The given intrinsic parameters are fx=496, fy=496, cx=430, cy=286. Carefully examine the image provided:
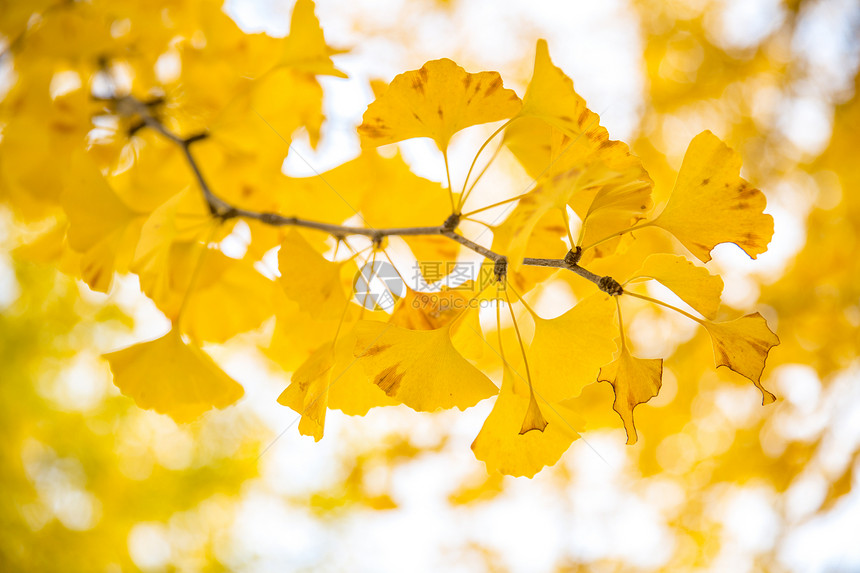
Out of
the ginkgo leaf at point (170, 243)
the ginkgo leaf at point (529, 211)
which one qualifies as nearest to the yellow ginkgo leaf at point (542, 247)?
the ginkgo leaf at point (529, 211)

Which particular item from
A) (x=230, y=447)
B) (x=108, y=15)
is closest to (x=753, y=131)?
(x=108, y=15)

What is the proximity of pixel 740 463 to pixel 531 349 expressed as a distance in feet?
3.55

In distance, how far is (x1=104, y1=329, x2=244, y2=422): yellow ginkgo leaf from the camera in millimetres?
431

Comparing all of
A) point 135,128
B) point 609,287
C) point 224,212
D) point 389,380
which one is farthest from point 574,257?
point 135,128

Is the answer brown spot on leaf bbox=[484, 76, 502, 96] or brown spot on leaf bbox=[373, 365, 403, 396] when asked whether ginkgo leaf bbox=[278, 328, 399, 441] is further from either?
brown spot on leaf bbox=[484, 76, 502, 96]

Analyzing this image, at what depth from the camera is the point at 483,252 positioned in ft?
0.99

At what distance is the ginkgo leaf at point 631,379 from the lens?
0.30 meters

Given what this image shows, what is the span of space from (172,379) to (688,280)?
1.39ft

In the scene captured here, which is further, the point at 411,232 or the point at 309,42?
the point at 309,42

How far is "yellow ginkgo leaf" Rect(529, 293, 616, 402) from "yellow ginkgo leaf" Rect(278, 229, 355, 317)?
160 mm

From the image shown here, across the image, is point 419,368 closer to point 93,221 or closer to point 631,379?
point 631,379

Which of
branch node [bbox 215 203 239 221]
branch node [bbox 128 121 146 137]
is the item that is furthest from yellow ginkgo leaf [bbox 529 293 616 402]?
branch node [bbox 128 121 146 137]

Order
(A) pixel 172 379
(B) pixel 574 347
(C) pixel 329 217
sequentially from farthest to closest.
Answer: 1. (C) pixel 329 217
2. (A) pixel 172 379
3. (B) pixel 574 347

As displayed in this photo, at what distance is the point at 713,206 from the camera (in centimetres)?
32
